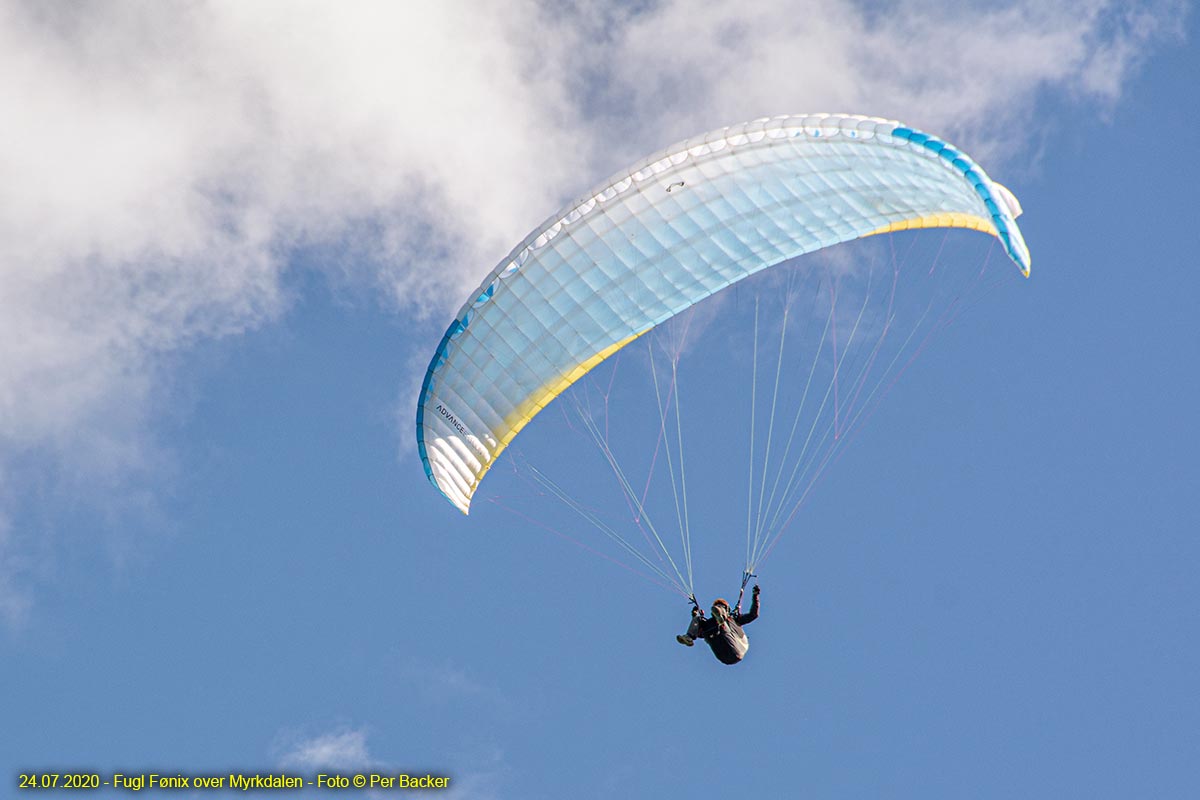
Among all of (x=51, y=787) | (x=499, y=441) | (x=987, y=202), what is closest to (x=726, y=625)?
(x=499, y=441)

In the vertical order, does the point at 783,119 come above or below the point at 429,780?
above

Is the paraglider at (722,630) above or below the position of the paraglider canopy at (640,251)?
below

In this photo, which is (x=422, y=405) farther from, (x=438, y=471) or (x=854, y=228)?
A: (x=854, y=228)

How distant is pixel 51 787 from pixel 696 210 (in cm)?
1374

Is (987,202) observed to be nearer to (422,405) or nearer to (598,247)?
(598,247)

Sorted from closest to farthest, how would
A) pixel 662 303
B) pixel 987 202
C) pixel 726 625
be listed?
pixel 987 202 → pixel 726 625 → pixel 662 303

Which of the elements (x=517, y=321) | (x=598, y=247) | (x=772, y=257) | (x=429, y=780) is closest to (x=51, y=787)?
(x=429, y=780)

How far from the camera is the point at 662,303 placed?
2450 cm

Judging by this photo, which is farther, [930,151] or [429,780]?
[429,780]

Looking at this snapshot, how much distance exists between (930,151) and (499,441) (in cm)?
844

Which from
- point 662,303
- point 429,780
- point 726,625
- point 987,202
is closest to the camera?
point 987,202

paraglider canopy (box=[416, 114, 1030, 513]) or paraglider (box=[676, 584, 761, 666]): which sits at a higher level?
paraglider canopy (box=[416, 114, 1030, 513])

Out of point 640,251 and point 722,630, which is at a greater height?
point 640,251

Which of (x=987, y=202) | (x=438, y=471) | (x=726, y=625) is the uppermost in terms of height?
(x=438, y=471)
